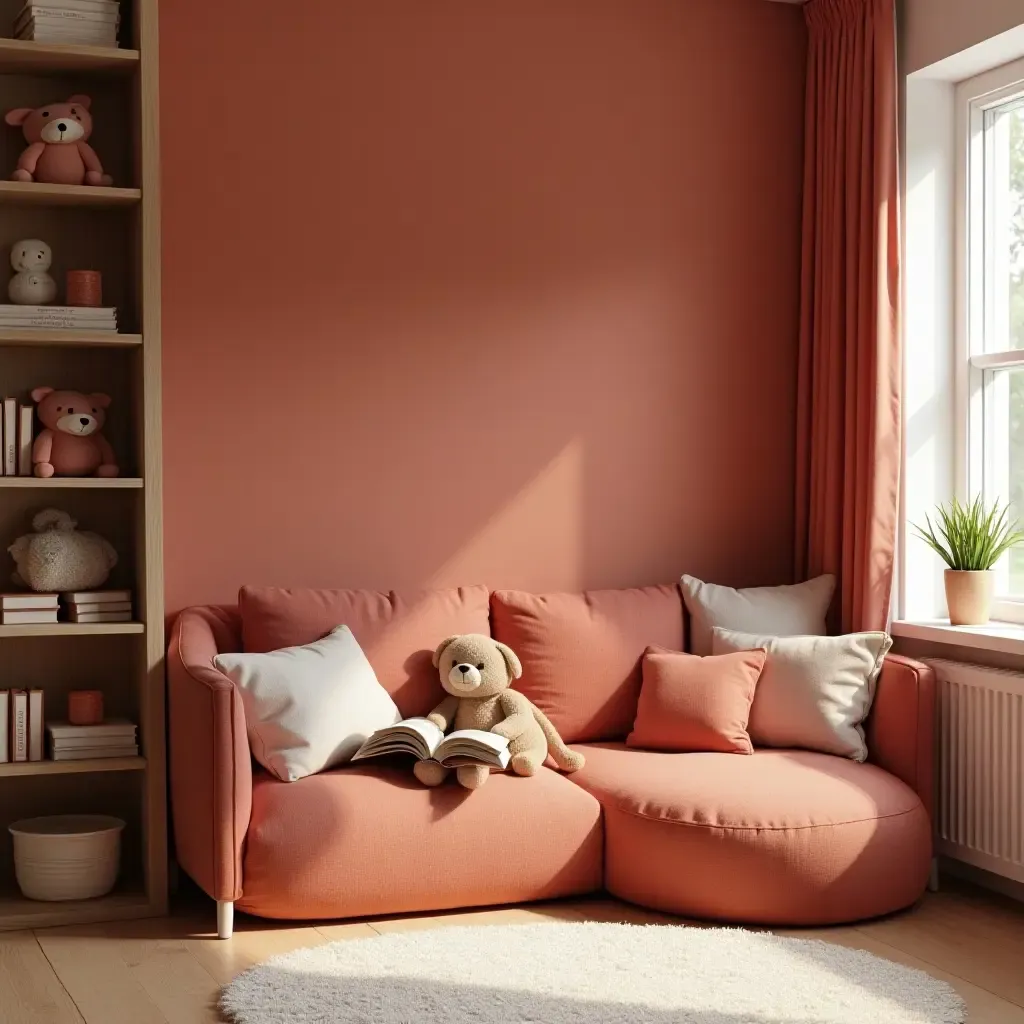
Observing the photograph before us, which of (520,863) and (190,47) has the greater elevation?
(190,47)

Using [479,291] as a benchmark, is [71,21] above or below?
above

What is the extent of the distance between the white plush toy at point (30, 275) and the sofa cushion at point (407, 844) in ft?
4.54

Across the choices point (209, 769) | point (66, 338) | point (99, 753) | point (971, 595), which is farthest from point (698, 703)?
point (66, 338)

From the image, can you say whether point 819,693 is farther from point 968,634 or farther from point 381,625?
point 381,625

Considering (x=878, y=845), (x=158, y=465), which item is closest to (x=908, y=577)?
(x=878, y=845)

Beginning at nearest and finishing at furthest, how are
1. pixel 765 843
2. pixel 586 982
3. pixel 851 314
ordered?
pixel 586 982
pixel 765 843
pixel 851 314

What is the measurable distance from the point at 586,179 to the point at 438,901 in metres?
2.26

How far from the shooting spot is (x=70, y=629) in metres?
3.52

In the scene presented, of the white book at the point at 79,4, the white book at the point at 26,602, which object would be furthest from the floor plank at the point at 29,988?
the white book at the point at 79,4

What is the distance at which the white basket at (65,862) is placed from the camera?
354cm

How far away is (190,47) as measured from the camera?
3932 millimetres

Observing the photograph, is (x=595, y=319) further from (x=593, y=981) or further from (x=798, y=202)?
(x=593, y=981)

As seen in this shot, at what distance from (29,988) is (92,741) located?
73 centimetres

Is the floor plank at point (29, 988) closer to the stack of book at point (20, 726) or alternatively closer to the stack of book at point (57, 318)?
the stack of book at point (20, 726)
